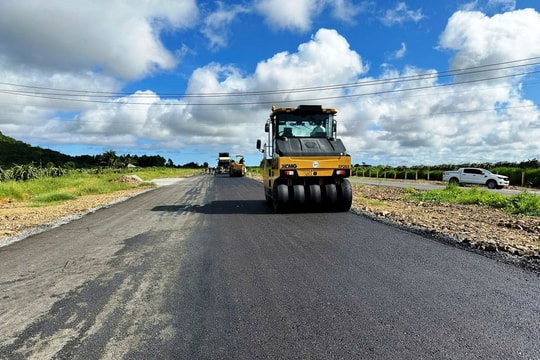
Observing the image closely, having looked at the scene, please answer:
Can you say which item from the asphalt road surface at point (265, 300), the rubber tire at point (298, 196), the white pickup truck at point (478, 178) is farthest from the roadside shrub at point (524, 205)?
the white pickup truck at point (478, 178)

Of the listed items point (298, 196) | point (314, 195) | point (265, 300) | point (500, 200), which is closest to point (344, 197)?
point (314, 195)

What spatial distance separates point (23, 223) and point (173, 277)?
26.0 feet

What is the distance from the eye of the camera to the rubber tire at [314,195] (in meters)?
11.4

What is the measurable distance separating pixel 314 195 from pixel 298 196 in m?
0.53

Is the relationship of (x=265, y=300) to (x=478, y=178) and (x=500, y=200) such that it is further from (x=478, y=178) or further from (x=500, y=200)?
(x=478, y=178)

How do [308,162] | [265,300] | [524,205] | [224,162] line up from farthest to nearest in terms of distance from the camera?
[224,162] → [524,205] → [308,162] → [265,300]

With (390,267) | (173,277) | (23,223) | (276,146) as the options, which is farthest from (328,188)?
(23,223)

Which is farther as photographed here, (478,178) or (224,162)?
(224,162)

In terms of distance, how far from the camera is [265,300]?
161 inches

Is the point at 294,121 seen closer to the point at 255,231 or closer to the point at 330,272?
the point at 255,231

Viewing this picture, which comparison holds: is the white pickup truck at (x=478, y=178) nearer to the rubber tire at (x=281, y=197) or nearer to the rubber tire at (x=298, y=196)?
the rubber tire at (x=298, y=196)

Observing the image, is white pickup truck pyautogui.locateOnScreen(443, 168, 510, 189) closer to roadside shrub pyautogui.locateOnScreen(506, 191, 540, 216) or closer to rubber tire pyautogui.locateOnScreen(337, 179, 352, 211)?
roadside shrub pyautogui.locateOnScreen(506, 191, 540, 216)

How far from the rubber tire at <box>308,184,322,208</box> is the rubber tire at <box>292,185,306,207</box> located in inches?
9.3

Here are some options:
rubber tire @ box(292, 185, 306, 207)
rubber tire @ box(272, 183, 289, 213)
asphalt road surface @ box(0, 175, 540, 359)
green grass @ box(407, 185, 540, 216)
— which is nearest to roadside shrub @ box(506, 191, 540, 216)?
green grass @ box(407, 185, 540, 216)
